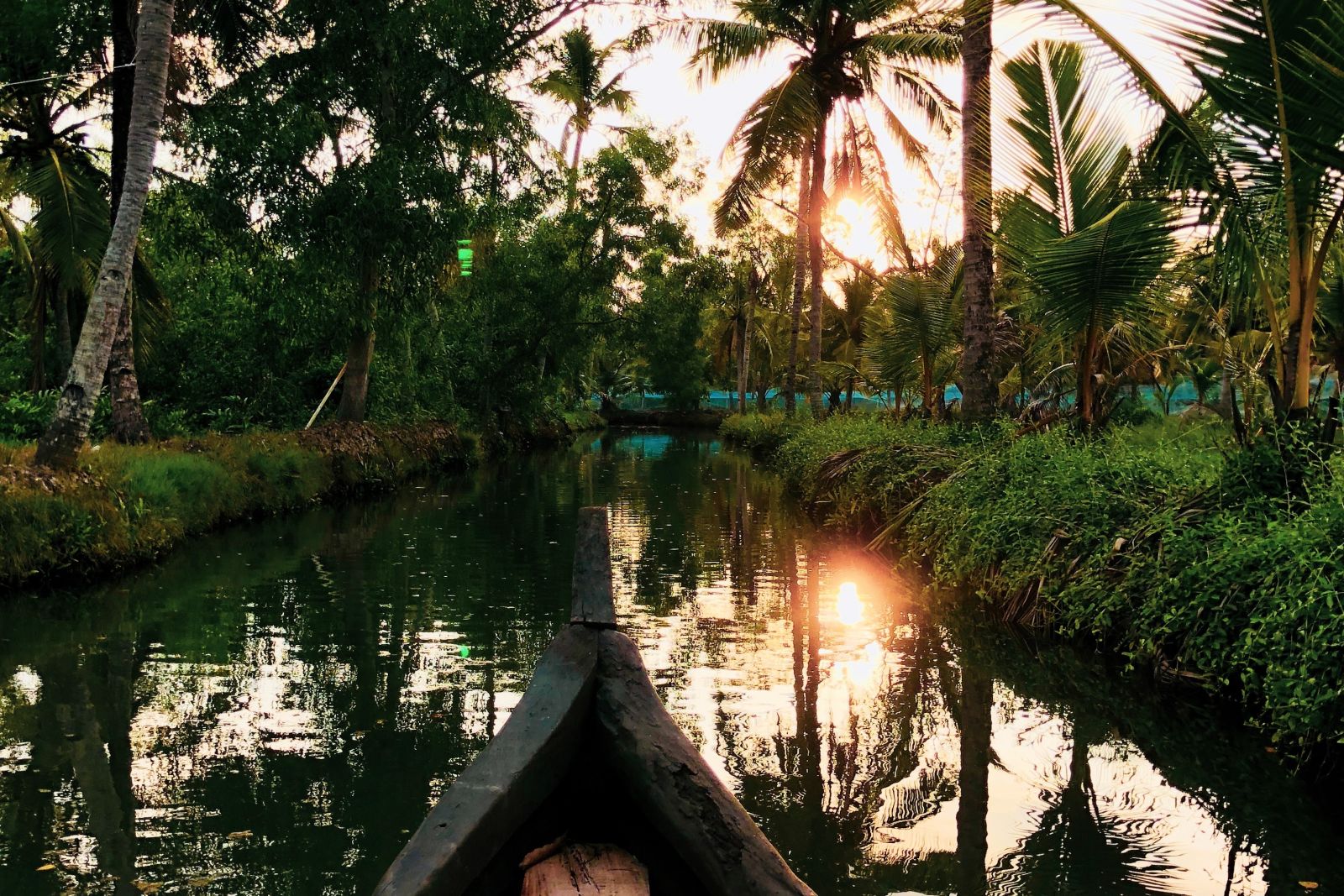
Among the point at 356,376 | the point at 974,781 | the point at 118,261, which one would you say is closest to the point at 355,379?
the point at 356,376

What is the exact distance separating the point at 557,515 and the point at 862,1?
1071 cm

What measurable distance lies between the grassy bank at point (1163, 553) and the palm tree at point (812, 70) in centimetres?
879

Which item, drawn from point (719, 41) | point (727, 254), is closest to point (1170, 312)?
point (719, 41)

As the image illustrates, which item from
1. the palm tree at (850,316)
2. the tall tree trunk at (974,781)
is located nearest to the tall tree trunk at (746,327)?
the palm tree at (850,316)

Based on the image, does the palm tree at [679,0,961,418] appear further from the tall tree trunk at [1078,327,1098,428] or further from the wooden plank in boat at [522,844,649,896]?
the wooden plank in boat at [522,844,649,896]

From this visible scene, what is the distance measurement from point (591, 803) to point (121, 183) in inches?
456

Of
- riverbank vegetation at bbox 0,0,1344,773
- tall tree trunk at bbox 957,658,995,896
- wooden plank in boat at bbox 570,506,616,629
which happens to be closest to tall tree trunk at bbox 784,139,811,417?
riverbank vegetation at bbox 0,0,1344,773

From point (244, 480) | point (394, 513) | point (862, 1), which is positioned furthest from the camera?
point (862, 1)

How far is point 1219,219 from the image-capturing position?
6.90 m

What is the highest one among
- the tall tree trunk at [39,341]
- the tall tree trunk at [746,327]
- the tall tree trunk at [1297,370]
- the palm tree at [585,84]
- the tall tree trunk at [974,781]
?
the palm tree at [585,84]

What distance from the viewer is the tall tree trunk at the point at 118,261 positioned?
8.98 m

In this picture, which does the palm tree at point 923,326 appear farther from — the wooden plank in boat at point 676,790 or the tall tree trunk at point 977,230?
the wooden plank in boat at point 676,790

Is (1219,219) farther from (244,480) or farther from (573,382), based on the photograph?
(573,382)

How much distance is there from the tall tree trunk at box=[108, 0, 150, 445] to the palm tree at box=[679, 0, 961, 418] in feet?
32.3
